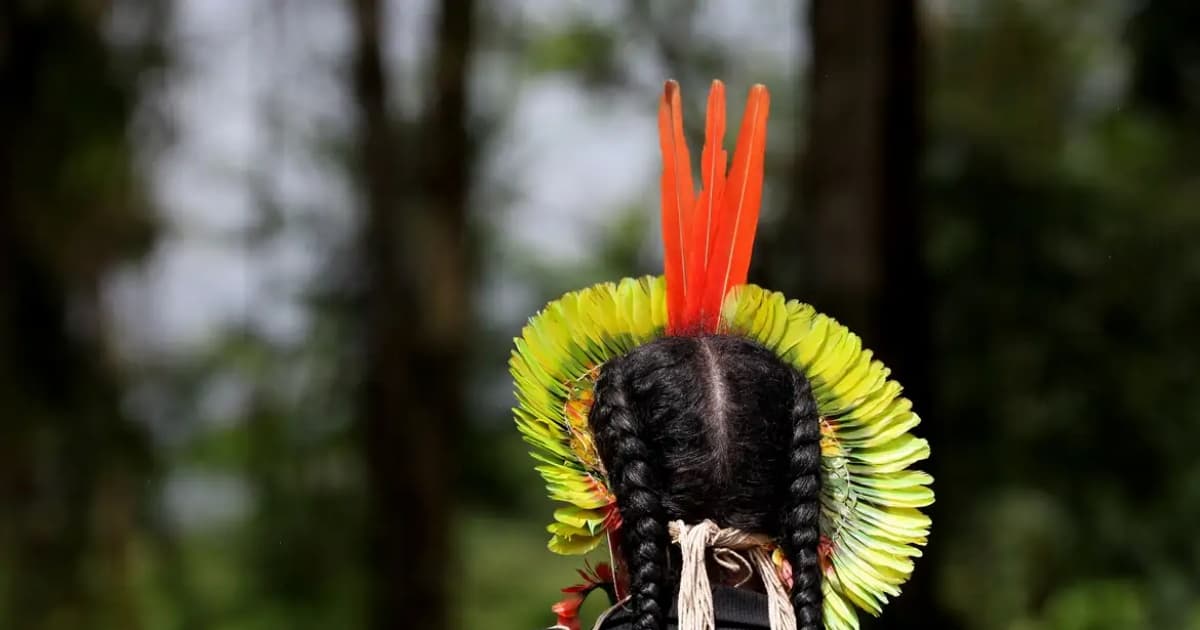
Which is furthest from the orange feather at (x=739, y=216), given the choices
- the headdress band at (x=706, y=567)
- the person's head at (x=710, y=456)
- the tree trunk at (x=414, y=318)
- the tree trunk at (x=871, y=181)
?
the tree trunk at (x=414, y=318)

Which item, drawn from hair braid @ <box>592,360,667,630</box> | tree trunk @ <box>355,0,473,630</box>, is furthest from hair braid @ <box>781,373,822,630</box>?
tree trunk @ <box>355,0,473,630</box>

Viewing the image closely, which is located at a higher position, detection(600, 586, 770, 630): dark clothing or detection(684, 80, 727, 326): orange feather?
detection(684, 80, 727, 326): orange feather

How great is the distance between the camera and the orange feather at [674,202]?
158cm

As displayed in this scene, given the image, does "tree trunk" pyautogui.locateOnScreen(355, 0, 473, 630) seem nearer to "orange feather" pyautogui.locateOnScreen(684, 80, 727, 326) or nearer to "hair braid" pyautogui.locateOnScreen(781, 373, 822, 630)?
"orange feather" pyautogui.locateOnScreen(684, 80, 727, 326)

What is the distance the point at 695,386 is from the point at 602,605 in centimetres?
371

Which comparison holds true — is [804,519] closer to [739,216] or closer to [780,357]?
[780,357]

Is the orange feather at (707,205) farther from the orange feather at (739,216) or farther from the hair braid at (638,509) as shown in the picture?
the hair braid at (638,509)

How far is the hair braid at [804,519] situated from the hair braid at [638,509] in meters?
0.16

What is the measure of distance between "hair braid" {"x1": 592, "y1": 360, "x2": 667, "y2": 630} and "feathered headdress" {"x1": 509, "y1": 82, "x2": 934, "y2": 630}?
0.22 feet

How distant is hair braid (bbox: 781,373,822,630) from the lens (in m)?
1.46

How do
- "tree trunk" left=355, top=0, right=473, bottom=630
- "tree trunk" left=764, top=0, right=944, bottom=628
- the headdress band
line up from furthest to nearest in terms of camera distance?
1. "tree trunk" left=355, top=0, right=473, bottom=630
2. "tree trunk" left=764, top=0, right=944, bottom=628
3. the headdress band

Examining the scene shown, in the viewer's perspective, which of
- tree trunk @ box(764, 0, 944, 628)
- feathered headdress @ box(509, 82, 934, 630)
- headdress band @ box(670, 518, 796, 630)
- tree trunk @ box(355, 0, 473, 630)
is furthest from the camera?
tree trunk @ box(355, 0, 473, 630)

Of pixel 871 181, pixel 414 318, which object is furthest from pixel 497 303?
pixel 871 181

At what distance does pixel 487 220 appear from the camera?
30.3 ft
